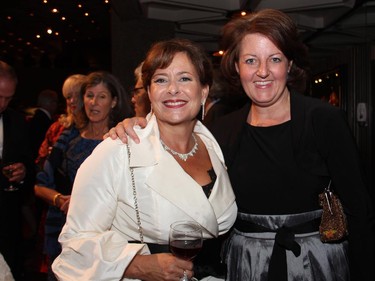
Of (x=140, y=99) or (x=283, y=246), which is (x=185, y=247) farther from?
(x=140, y=99)

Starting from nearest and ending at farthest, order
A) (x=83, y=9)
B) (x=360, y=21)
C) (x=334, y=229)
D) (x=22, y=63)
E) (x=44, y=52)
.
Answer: (x=334, y=229) → (x=83, y=9) → (x=360, y=21) → (x=44, y=52) → (x=22, y=63)

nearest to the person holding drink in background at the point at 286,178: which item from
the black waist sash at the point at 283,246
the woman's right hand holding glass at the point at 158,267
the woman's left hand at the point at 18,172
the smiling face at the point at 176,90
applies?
the black waist sash at the point at 283,246

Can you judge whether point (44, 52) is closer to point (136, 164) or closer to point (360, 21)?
point (360, 21)

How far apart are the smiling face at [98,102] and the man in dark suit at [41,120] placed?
2931mm

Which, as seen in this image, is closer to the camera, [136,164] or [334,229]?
[136,164]

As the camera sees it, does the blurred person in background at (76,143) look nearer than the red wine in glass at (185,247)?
No

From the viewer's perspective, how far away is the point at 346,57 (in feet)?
27.2

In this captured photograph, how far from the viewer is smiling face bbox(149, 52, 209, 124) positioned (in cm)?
194

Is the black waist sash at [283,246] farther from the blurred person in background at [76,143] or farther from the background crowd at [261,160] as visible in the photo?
the blurred person in background at [76,143]

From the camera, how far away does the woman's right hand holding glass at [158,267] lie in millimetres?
1594

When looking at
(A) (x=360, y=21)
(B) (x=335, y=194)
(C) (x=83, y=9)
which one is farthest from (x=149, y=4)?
(B) (x=335, y=194)

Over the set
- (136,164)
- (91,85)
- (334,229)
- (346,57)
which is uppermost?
(346,57)

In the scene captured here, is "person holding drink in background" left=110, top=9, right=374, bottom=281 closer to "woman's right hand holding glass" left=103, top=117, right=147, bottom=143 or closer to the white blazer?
"woman's right hand holding glass" left=103, top=117, right=147, bottom=143

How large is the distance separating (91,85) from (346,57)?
6405 millimetres
